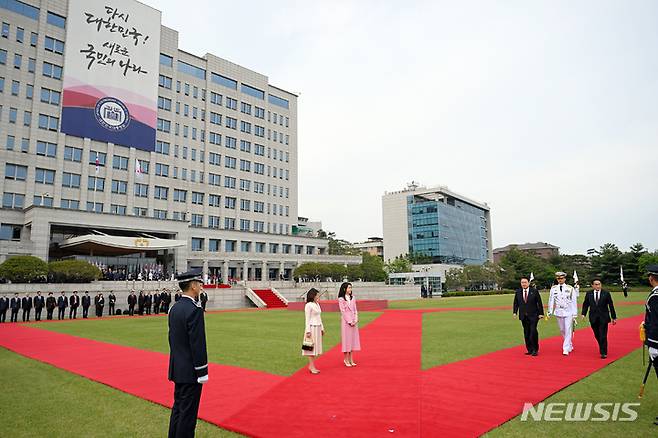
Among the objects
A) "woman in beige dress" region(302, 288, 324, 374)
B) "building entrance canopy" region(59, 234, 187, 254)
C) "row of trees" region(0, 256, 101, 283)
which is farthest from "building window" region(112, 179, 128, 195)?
"woman in beige dress" region(302, 288, 324, 374)

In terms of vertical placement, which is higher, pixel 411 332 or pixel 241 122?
pixel 241 122

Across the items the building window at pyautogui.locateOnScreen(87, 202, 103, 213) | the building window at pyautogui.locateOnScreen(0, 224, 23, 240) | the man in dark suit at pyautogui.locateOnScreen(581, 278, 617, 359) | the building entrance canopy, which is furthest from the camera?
the building window at pyautogui.locateOnScreen(87, 202, 103, 213)

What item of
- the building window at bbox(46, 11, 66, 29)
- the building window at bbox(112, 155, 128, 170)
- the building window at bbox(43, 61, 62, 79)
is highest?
the building window at bbox(46, 11, 66, 29)

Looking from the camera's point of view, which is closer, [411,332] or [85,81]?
[411,332]

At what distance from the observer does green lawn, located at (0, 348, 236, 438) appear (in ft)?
19.6

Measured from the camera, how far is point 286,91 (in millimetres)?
74875

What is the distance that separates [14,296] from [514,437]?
31876 mm

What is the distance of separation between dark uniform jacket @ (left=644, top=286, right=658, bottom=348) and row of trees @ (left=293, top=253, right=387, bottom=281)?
46619mm

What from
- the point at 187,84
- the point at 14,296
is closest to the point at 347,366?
the point at 14,296

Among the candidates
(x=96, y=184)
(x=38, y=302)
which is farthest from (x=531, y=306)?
(x=96, y=184)

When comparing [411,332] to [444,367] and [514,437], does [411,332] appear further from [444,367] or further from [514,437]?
[514,437]

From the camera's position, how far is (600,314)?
38.0 feet

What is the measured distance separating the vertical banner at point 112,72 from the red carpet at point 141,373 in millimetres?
40644

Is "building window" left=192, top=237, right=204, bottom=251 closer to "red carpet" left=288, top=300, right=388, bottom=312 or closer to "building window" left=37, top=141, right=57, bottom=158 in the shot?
"building window" left=37, top=141, right=57, bottom=158
